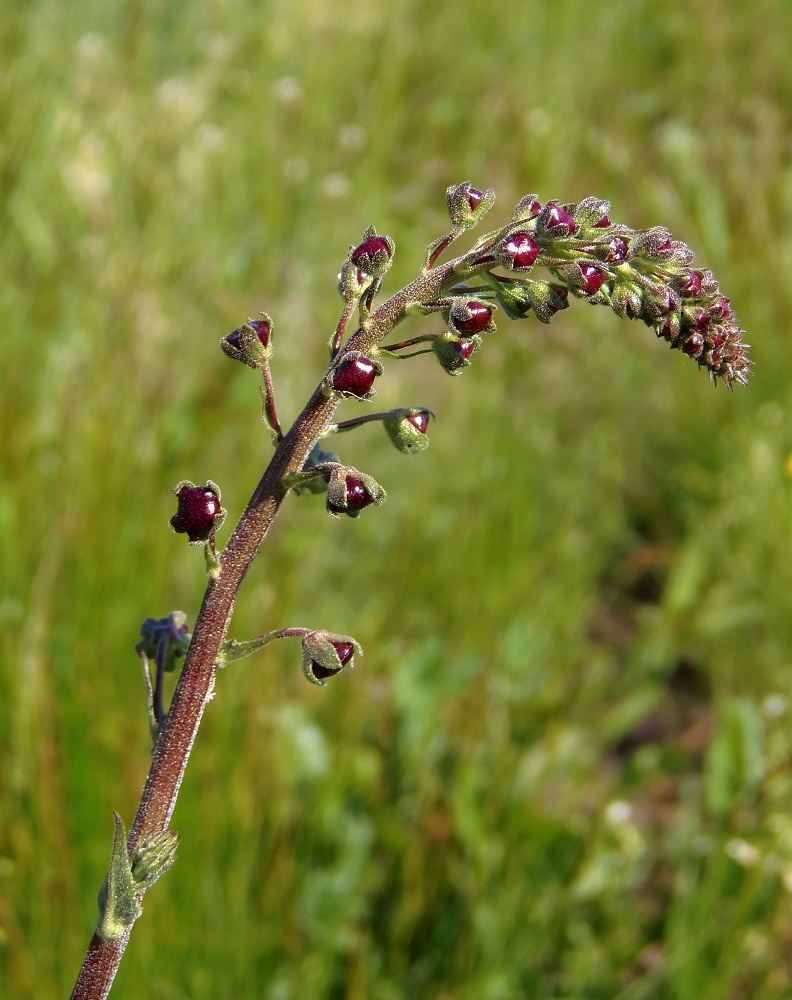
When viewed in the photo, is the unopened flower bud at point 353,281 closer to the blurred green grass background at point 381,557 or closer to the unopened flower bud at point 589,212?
the unopened flower bud at point 589,212

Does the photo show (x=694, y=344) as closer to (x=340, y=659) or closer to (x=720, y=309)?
(x=720, y=309)

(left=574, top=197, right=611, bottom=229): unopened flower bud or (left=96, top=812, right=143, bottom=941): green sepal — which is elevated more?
(left=574, top=197, right=611, bottom=229): unopened flower bud

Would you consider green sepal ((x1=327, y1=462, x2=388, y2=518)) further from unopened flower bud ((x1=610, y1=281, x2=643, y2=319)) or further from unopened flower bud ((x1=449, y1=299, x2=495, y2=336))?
unopened flower bud ((x1=610, y1=281, x2=643, y2=319))

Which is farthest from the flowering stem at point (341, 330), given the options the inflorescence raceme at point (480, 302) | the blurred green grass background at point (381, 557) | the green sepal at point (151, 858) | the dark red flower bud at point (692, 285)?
the blurred green grass background at point (381, 557)

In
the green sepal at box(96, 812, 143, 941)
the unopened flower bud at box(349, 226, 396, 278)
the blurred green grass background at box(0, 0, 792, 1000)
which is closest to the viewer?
the green sepal at box(96, 812, 143, 941)

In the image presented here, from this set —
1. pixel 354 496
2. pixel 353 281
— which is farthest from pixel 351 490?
pixel 353 281

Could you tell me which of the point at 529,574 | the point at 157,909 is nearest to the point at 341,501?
the point at 157,909

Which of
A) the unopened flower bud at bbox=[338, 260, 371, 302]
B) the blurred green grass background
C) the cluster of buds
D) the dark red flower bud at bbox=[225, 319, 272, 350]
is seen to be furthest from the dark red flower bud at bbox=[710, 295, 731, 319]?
the blurred green grass background
